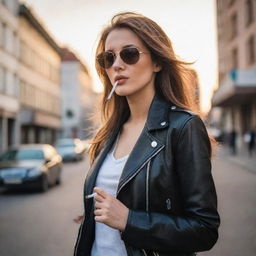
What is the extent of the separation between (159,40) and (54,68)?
1854 inches

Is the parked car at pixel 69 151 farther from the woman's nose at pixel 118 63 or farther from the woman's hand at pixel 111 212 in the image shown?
the woman's hand at pixel 111 212

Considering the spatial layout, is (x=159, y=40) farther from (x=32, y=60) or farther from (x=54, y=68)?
(x=54, y=68)

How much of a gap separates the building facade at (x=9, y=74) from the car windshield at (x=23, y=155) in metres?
17.0

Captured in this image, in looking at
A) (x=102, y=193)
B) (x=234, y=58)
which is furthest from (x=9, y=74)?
(x=102, y=193)

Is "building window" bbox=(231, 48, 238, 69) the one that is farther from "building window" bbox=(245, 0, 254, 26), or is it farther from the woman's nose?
the woman's nose

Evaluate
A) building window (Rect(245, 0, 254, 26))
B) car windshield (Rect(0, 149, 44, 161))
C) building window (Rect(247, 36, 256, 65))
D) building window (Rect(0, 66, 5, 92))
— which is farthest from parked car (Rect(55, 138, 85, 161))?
building window (Rect(245, 0, 254, 26))

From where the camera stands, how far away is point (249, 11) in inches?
1280

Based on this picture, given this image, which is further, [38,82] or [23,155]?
[38,82]

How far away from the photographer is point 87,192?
2084 millimetres

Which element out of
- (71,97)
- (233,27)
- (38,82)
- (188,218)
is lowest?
(188,218)

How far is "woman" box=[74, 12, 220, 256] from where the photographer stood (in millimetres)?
1606

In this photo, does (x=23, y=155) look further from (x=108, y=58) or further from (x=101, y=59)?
(x=108, y=58)

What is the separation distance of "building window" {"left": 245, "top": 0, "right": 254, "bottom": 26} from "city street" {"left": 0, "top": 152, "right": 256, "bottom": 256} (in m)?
23.5

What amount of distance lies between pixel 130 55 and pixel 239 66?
36.3m
